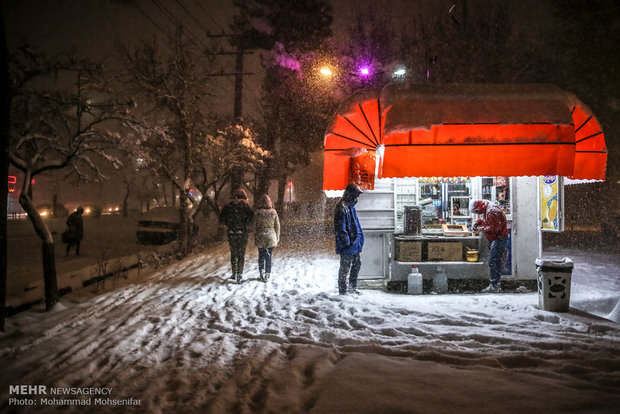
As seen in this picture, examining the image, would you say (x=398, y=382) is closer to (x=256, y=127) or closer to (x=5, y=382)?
(x=5, y=382)

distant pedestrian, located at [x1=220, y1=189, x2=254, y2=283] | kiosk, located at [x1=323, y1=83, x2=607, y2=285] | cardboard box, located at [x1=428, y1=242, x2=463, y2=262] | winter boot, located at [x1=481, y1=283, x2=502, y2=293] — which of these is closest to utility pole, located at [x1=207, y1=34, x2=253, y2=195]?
distant pedestrian, located at [x1=220, y1=189, x2=254, y2=283]

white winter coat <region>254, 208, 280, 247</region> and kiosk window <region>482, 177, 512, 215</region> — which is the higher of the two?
kiosk window <region>482, 177, 512, 215</region>

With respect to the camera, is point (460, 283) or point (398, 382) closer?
point (398, 382)

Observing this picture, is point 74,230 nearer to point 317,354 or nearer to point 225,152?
point 225,152

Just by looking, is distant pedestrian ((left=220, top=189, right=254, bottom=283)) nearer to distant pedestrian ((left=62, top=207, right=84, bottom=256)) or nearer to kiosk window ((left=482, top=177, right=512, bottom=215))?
kiosk window ((left=482, top=177, right=512, bottom=215))

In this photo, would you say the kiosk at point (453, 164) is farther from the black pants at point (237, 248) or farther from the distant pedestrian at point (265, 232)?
the black pants at point (237, 248)

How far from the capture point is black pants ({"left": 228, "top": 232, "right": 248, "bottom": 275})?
27.5 ft

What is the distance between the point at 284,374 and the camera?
3.66 m

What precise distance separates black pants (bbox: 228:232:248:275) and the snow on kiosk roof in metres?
4.11

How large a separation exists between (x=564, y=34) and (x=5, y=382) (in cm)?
1958

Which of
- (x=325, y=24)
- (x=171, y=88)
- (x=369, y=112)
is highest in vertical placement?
(x=325, y=24)

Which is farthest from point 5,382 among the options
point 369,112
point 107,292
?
point 369,112

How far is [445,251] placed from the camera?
7891 millimetres

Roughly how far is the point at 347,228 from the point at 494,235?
319 cm
